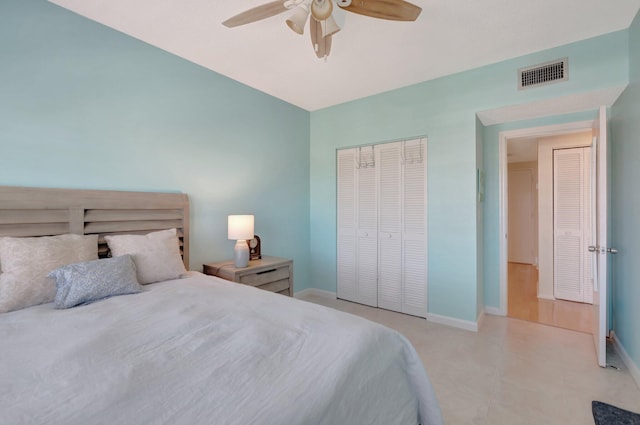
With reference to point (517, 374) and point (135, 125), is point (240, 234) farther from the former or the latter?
point (517, 374)

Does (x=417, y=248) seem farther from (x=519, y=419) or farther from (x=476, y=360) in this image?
(x=519, y=419)

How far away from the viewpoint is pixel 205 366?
937 millimetres

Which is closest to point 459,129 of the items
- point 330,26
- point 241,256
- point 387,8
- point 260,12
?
point 387,8

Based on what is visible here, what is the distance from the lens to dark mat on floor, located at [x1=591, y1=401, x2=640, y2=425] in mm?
1595

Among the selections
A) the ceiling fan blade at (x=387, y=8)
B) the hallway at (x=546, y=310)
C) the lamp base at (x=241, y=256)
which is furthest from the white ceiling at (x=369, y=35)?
the hallway at (x=546, y=310)

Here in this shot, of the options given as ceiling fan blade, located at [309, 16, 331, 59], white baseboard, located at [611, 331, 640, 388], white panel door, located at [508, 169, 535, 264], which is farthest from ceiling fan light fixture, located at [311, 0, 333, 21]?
white panel door, located at [508, 169, 535, 264]

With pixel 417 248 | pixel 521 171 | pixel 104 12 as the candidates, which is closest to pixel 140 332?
pixel 104 12

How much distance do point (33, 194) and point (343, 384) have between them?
7.20 ft

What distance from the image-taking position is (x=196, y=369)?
3.01ft

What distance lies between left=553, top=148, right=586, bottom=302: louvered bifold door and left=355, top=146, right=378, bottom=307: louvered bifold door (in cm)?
246

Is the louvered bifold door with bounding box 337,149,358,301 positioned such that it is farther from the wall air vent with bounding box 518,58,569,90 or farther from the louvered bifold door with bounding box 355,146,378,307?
the wall air vent with bounding box 518,58,569,90

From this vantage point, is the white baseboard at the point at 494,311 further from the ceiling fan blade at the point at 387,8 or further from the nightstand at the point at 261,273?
the ceiling fan blade at the point at 387,8

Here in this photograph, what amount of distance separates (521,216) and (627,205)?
14.8 feet

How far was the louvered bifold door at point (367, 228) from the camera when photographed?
350cm
